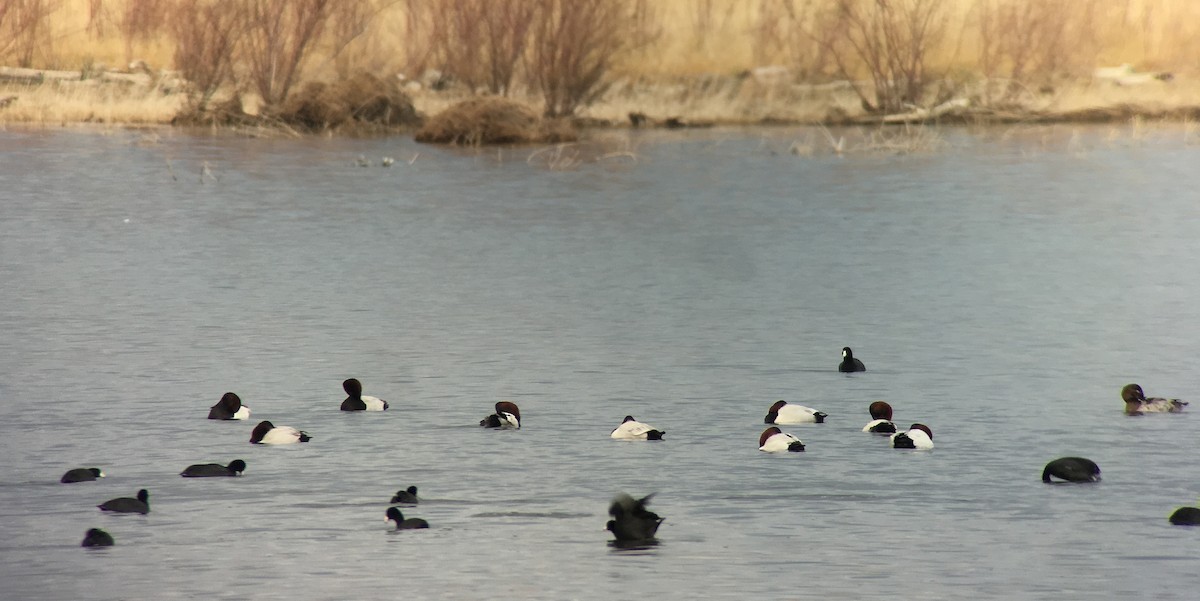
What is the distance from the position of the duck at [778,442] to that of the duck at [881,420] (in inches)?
23.8

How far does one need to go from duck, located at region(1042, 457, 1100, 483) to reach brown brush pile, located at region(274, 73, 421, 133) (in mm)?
31910

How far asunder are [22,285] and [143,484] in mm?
8206

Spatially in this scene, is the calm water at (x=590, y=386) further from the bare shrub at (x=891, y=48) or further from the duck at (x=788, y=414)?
the bare shrub at (x=891, y=48)

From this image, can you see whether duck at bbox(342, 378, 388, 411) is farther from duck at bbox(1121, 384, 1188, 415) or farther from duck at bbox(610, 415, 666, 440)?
duck at bbox(1121, 384, 1188, 415)

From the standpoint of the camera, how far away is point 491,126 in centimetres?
3634

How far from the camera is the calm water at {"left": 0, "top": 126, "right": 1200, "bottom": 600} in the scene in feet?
22.7

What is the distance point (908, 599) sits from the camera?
6344 millimetres

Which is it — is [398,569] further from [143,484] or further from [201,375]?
[201,375]

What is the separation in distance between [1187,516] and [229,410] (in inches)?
199

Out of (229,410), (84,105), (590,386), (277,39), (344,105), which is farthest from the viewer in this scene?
(84,105)

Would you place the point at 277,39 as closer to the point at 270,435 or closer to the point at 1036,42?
the point at 1036,42

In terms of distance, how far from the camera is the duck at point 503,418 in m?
9.46

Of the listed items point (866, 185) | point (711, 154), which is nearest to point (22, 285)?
point (866, 185)

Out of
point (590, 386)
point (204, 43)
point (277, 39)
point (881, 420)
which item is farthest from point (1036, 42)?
point (881, 420)
